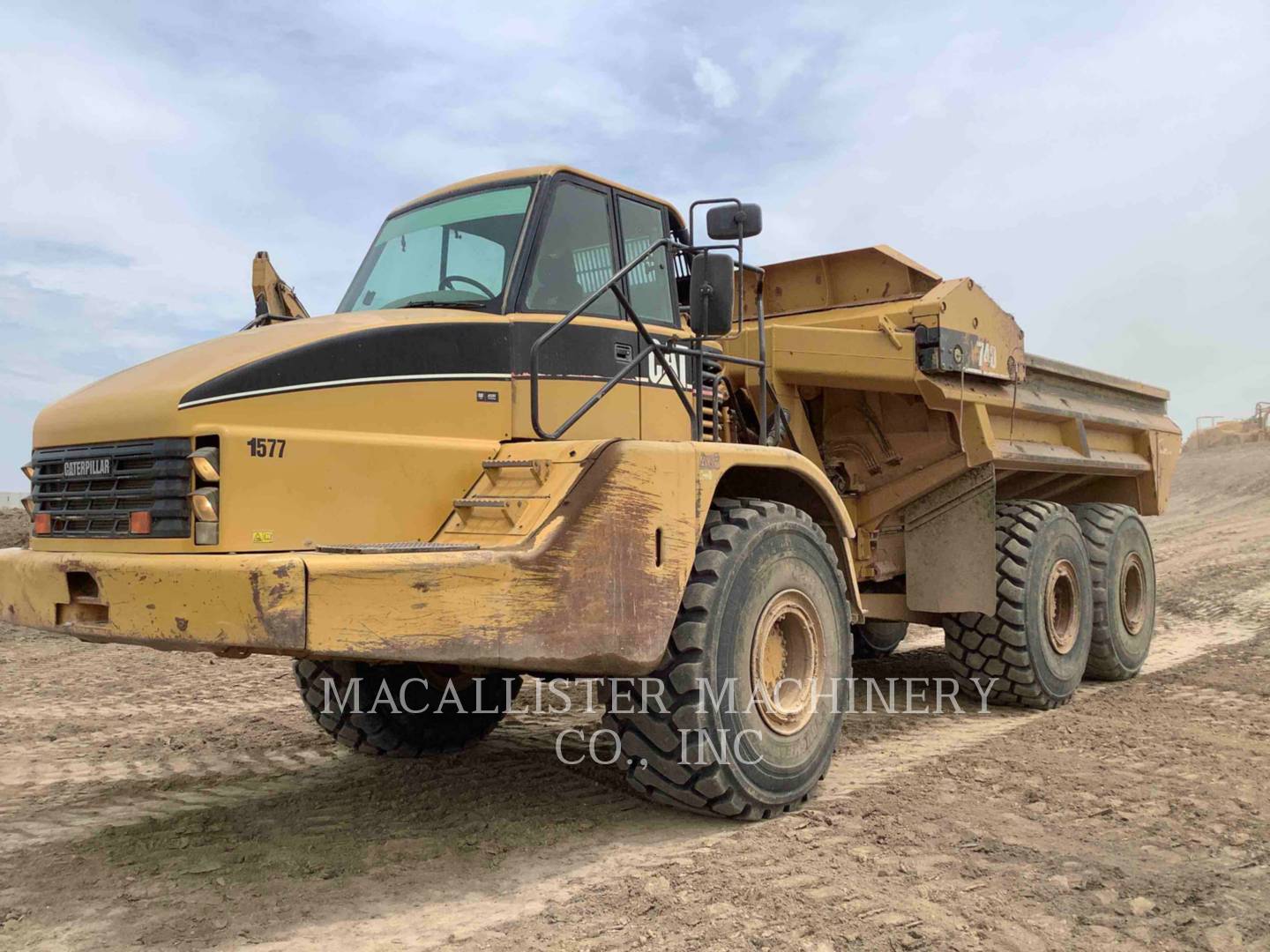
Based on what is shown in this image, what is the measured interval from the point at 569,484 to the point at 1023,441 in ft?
13.8

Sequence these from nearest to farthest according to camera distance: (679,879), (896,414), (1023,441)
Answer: (679,879), (896,414), (1023,441)

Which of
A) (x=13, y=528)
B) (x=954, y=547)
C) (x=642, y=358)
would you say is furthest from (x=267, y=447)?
(x=13, y=528)

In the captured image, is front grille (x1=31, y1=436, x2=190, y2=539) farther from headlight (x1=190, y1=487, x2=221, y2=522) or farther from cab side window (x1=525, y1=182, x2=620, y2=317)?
cab side window (x1=525, y1=182, x2=620, y2=317)

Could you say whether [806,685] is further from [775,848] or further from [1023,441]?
[1023,441]

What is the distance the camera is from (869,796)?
4625 mm

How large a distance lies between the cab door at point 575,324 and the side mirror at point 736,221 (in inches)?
20.8

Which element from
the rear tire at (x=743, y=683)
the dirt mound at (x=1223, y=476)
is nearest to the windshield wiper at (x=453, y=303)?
the rear tire at (x=743, y=683)

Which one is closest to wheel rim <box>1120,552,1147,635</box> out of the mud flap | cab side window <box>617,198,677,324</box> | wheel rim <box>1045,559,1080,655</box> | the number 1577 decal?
wheel rim <box>1045,559,1080,655</box>

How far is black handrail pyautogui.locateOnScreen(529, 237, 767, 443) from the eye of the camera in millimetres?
4152

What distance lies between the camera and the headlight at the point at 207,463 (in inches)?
135

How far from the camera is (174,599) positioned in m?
3.41

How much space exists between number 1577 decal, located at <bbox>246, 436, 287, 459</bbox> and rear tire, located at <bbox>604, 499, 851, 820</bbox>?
5.11ft

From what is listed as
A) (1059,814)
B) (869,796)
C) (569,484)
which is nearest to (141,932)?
(569,484)

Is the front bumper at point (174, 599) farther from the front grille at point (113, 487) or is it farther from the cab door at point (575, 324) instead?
the cab door at point (575, 324)
